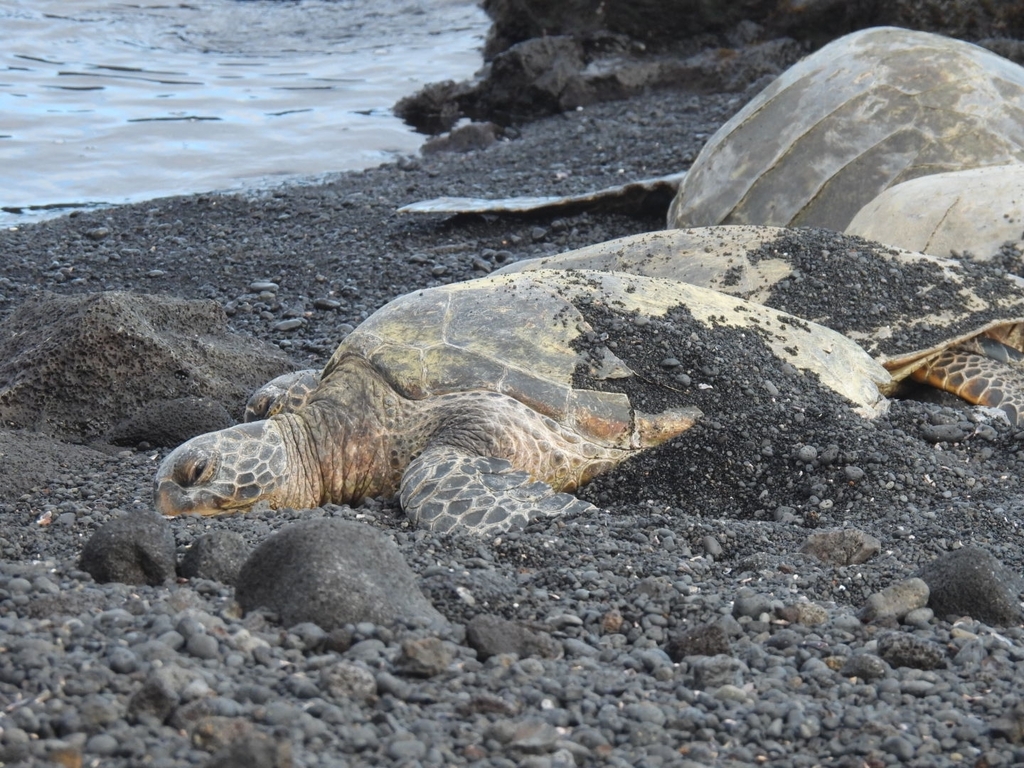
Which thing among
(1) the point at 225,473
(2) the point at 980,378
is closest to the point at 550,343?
(1) the point at 225,473

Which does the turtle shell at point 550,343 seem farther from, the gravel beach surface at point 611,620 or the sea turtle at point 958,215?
the sea turtle at point 958,215

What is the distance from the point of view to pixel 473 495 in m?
3.65

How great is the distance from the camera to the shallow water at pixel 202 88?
11172mm

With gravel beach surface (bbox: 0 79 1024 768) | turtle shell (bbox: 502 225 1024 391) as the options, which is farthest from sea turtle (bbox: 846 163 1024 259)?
gravel beach surface (bbox: 0 79 1024 768)

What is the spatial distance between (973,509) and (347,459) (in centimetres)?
208

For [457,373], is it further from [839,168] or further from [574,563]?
[839,168]

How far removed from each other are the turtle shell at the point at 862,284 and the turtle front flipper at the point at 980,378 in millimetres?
99

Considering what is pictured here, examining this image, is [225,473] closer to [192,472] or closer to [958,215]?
[192,472]

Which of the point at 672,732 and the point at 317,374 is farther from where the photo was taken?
the point at 317,374

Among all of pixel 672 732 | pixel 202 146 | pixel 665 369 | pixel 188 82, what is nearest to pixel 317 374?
pixel 665 369

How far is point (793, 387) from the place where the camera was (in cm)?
438

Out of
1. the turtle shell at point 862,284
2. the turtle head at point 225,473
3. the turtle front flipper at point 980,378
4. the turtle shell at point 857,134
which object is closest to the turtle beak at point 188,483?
the turtle head at point 225,473

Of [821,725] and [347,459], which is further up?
[821,725]

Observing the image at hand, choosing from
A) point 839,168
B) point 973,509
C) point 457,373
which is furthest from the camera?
point 839,168
